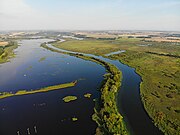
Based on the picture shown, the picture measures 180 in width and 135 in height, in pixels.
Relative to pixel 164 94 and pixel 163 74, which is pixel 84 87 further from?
pixel 163 74

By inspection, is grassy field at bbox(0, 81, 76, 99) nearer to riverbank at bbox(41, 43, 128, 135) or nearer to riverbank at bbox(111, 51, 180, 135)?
riverbank at bbox(41, 43, 128, 135)

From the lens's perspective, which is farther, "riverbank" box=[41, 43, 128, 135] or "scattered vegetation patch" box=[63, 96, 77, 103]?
"scattered vegetation patch" box=[63, 96, 77, 103]

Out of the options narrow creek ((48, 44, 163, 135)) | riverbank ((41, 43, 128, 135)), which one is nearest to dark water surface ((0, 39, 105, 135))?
riverbank ((41, 43, 128, 135))

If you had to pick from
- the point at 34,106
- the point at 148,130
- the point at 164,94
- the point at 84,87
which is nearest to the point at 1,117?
the point at 34,106

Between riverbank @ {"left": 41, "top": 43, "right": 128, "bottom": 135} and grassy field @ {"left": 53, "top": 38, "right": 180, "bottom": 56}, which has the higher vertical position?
riverbank @ {"left": 41, "top": 43, "right": 128, "bottom": 135}

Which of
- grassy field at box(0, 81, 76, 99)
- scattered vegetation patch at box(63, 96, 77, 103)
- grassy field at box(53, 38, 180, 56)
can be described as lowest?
grassy field at box(53, 38, 180, 56)

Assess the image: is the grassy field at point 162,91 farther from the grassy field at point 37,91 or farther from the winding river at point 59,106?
the grassy field at point 37,91

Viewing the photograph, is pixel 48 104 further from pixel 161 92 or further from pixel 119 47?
pixel 119 47

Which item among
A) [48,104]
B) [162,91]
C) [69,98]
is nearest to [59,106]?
[48,104]
